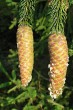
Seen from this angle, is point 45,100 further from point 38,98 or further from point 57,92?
point 57,92

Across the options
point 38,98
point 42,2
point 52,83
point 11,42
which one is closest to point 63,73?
point 52,83
